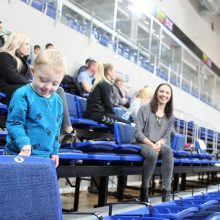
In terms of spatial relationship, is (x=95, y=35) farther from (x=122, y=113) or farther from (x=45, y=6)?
(x=122, y=113)

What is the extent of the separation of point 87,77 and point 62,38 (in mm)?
921

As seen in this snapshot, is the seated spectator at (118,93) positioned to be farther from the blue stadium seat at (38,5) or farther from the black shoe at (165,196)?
the black shoe at (165,196)

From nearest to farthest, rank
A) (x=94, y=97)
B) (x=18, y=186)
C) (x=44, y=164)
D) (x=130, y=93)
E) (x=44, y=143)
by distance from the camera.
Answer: (x=18, y=186), (x=44, y=164), (x=44, y=143), (x=94, y=97), (x=130, y=93)

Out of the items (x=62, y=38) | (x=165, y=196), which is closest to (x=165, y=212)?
(x=165, y=196)

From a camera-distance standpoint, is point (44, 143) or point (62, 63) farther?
point (44, 143)

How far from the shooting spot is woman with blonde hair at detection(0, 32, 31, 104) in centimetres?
243

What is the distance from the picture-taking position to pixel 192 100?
1188 cm

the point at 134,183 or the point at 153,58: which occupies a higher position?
the point at 153,58

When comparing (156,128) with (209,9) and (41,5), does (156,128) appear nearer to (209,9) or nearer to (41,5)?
(41,5)

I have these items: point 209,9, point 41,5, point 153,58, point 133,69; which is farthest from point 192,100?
point 41,5

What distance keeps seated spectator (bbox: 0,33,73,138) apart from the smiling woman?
1.07 metres

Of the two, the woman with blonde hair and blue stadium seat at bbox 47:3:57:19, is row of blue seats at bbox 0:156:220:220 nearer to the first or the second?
the woman with blonde hair

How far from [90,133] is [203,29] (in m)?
11.4

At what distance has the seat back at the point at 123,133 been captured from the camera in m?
3.18
